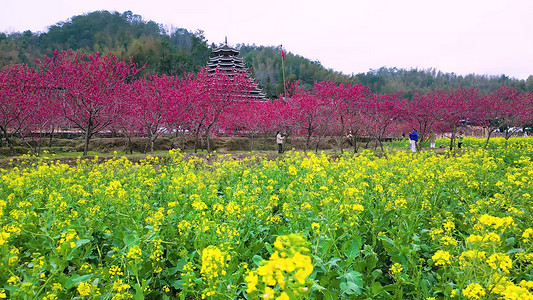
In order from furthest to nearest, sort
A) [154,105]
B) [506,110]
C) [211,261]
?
[506,110], [154,105], [211,261]

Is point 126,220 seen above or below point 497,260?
below

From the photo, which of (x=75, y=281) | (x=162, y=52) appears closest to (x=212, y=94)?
(x=75, y=281)

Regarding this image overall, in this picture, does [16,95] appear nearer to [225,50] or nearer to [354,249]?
[354,249]

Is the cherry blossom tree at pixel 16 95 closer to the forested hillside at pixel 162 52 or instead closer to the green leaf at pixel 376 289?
the green leaf at pixel 376 289

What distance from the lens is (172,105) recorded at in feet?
55.3

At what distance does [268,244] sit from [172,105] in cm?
1525

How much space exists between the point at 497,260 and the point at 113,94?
16.7 meters

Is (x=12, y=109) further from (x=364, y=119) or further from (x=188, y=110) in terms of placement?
(x=364, y=119)

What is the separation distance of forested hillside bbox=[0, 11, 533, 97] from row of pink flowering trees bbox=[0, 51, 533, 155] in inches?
1199

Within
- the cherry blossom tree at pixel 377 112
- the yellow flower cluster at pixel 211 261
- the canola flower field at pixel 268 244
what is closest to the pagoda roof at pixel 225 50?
the cherry blossom tree at pixel 377 112

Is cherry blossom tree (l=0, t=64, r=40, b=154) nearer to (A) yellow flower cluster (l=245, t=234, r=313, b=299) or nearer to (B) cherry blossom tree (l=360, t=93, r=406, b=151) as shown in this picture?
(A) yellow flower cluster (l=245, t=234, r=313, b=299)

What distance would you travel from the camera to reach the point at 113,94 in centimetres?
1559

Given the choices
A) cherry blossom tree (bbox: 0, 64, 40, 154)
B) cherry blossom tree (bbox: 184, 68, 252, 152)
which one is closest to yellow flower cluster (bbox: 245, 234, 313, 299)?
cherry blossom tree (bbox: 184, 68, 252, 152)

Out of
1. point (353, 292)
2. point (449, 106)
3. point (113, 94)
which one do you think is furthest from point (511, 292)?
point (449, 106)
